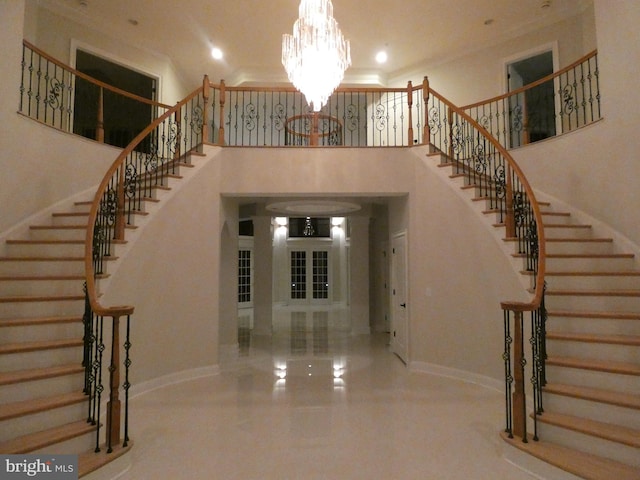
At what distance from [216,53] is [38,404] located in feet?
24.9

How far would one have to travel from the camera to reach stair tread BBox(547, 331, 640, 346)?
3.24m

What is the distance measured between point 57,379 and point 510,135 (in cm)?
795

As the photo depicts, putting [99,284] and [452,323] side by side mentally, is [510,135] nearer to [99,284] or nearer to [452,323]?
[452,323]

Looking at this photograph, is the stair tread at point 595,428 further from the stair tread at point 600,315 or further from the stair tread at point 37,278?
the stair tread at point 37,278

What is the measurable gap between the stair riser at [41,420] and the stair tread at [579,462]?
366cm

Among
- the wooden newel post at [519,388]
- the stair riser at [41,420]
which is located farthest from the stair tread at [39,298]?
the wooden newel post at [519,388]

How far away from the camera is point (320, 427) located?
374cm

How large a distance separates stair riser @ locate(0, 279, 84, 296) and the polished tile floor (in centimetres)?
148

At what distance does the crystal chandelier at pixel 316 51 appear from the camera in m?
4.32

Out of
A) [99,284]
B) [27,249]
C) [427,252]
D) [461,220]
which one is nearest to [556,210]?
[461,220]

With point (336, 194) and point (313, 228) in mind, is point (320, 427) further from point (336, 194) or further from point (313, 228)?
point (313, 228)

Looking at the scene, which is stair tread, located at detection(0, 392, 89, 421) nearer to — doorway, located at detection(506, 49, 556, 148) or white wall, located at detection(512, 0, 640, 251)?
white wall, located at detection(512, 0, 640, 251)

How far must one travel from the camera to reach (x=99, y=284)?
402 centimetres

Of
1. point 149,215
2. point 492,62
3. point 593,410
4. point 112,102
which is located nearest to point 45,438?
point 149,215
